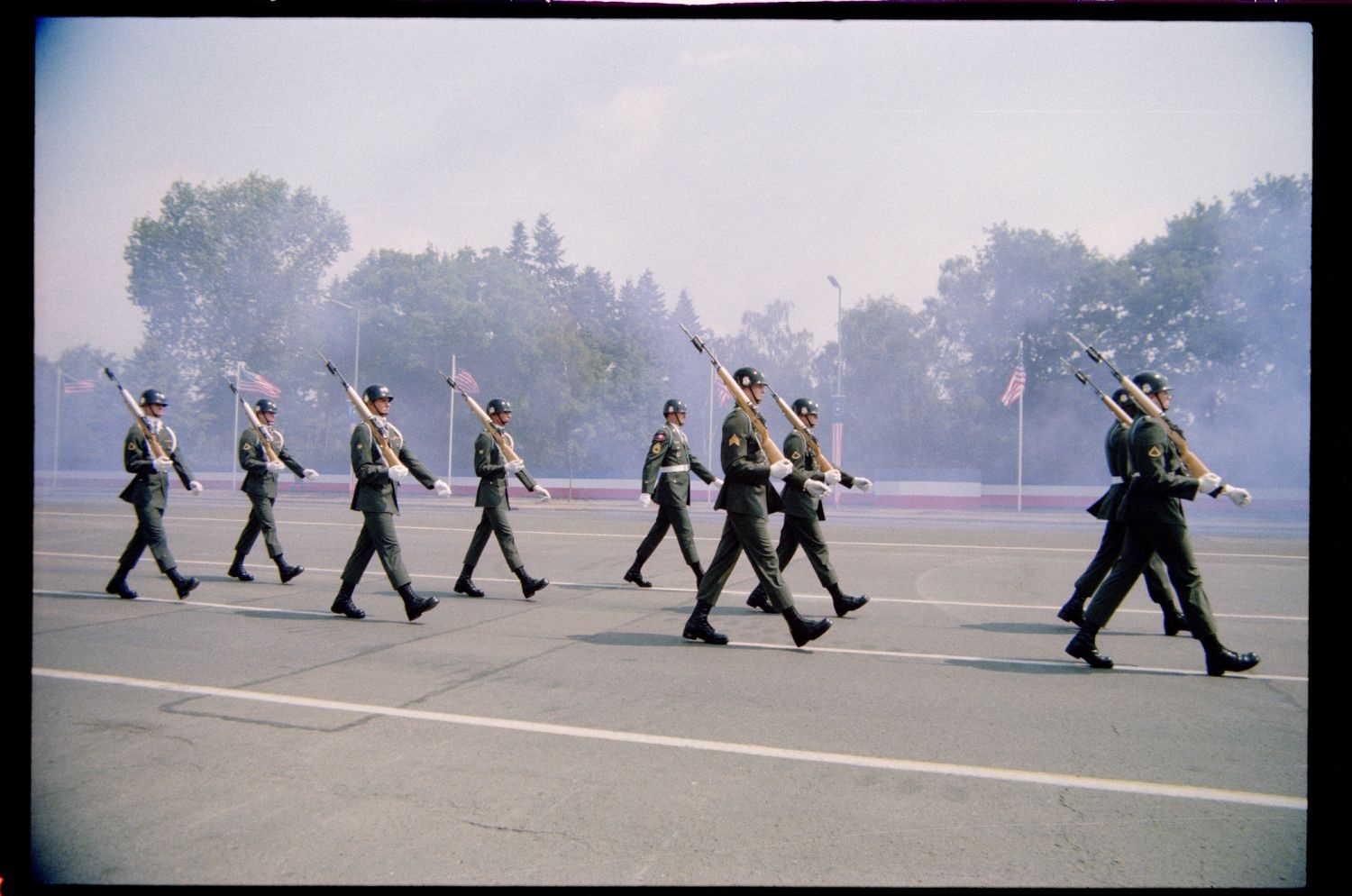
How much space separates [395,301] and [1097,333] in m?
28.7

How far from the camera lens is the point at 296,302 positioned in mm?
33500

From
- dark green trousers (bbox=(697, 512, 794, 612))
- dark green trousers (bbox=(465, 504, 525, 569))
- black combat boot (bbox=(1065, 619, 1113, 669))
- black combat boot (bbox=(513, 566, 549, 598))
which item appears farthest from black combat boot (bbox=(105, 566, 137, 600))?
black combat boot (bbox=(1065, 619, 1113, 669))

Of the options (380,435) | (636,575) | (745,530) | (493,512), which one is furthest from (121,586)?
(745,530)

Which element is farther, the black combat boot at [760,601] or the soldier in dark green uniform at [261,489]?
the soldier in dark green uniform at [261,489]

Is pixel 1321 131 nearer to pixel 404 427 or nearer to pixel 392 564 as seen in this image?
pixel 392 564

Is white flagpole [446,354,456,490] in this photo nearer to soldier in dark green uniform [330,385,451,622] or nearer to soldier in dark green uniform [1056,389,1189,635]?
soldier in dark green uniform [330,385,451,622]

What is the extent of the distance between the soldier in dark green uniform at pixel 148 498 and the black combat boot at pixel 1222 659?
9291 mm

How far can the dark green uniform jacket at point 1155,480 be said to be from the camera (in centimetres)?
583

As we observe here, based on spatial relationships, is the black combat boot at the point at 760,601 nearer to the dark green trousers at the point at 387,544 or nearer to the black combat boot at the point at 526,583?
the black combat boot at the point at 526,583

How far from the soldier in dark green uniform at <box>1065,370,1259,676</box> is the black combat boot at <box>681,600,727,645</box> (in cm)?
265

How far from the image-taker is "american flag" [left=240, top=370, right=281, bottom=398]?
2680cm

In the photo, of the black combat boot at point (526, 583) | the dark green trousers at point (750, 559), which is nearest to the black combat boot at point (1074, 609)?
the dark green trousers at point (750, 559)

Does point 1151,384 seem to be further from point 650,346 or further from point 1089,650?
point 650,346

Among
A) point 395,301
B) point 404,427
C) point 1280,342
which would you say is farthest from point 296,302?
point 1280,342
